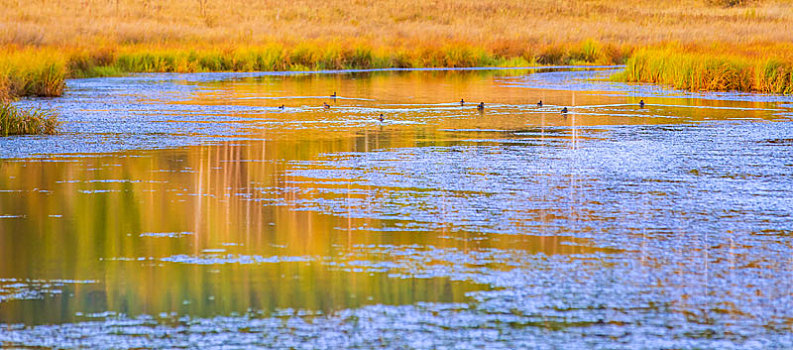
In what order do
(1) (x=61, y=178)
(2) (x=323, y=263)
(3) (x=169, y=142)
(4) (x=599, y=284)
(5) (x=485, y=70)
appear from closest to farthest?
(4) (x=599, y=284)
(2) (x=323, y=263)
(1) (x=61, y=178)
(3) (x=169, y=142)
(5) (x=485, y=70)

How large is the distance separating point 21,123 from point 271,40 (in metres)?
24.5

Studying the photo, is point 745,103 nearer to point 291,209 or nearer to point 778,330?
point 291,209

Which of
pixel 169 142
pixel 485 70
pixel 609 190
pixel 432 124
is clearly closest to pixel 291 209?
pixel 609 190

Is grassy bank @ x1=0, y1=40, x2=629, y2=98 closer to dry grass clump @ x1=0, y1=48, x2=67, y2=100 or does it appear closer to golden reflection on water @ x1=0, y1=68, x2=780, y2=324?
dry grass clump @ x1=0, y1=48, x2=67, y2=100

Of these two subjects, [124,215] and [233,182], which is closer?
[124,215]

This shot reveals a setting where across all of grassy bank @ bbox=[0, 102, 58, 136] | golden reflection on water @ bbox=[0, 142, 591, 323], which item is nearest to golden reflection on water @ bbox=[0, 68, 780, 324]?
golden reflection on water @ bbox=[0, 142, 591, 323]

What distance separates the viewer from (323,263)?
6465 millimetres

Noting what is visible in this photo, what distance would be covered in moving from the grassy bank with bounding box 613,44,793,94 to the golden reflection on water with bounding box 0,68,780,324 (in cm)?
959

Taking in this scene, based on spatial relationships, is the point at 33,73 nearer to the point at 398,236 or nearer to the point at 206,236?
the point at 206,236

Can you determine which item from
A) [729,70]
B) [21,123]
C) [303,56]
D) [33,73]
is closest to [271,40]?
[303,56]

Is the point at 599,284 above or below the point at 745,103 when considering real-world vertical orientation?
below

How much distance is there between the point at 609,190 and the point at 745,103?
11144 mm

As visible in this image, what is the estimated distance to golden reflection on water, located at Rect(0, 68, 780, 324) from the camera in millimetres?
5719

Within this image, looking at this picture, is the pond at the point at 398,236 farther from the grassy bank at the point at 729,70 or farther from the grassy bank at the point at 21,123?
the grassy bank at the point at 729,70
